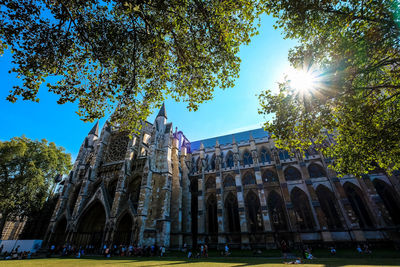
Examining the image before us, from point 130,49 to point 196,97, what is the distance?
389 cm

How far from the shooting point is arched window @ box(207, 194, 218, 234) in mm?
21781

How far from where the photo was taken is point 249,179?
23.1 metres

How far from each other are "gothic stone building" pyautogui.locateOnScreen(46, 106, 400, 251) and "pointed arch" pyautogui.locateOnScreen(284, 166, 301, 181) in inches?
4.8

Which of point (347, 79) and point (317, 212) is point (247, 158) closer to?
point (317, 212)

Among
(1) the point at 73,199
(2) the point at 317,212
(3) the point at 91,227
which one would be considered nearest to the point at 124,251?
(3) the point at 91,227

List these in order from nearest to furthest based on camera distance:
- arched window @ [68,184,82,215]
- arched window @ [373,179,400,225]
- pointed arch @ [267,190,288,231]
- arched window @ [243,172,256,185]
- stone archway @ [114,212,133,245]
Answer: stone archway @ [114,212,133,245] → arched window @ [373,179,400,225] → pointed arch @ [267,190,288,231] → arched window @ [68,184,82,215] → arched window @ [243,172,256,185]

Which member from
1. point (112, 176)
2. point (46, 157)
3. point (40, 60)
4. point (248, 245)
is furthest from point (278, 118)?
point (46, 157)

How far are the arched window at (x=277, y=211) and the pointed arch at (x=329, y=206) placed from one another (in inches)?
167

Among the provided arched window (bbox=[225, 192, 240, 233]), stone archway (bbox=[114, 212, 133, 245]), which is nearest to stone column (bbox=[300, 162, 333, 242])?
arched window (bbox=[225, 192, 240, 233])

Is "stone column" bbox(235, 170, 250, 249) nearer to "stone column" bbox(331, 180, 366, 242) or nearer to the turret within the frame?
"stone column" bbox(331, 180, 366, 242)

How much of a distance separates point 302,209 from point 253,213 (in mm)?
5566

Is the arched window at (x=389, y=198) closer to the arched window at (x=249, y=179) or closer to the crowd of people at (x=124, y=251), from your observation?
the arched window at (x=249, y=179)

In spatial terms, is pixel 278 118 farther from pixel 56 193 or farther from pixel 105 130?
pixel 56 193

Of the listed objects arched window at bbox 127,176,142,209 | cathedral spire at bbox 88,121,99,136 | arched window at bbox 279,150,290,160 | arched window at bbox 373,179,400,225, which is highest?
cathedral spire at bbox 88,121,99,136
